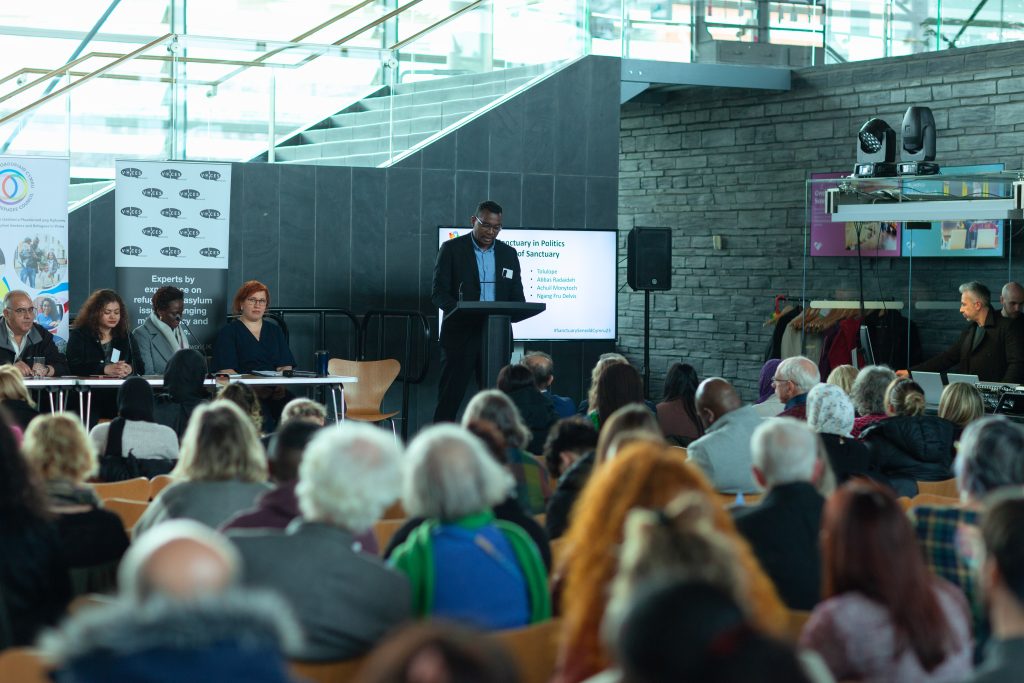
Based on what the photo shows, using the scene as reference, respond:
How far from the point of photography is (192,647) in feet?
4.90

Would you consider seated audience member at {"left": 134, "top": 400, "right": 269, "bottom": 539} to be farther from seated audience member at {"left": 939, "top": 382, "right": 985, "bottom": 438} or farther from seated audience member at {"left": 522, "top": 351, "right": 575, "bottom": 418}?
seated audience member at {"left": 939, "top": 382, "right": 985, "bottom": 438}

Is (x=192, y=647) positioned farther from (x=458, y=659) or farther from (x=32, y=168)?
(x=32, y=168)

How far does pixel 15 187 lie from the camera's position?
8930 millimetres

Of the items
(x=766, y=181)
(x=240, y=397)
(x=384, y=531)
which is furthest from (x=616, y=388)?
(x=766, y=181)

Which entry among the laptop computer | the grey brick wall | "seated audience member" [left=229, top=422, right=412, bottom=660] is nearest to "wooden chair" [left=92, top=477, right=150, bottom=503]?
"seated audience member" [left=229, top=422, right=412, bottom=660]

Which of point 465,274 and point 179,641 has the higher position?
point 465,274

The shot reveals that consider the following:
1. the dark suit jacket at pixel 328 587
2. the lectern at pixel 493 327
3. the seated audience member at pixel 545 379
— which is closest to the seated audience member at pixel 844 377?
the seated audience member at pixel 545 379

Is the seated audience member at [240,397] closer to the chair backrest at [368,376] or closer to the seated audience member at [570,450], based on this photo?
the seated audience member at [570,450]

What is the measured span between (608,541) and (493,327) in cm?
574

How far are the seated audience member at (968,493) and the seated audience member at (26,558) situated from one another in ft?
6.78

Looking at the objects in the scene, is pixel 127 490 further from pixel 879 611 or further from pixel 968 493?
pixel 879 611

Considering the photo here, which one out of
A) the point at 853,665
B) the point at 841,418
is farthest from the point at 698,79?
the point at 853,665

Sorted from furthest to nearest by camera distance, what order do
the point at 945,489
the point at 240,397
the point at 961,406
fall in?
1. the point at 961,406
2. the point at 240,397
3. the point at 945,489

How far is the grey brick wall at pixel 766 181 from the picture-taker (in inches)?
403
